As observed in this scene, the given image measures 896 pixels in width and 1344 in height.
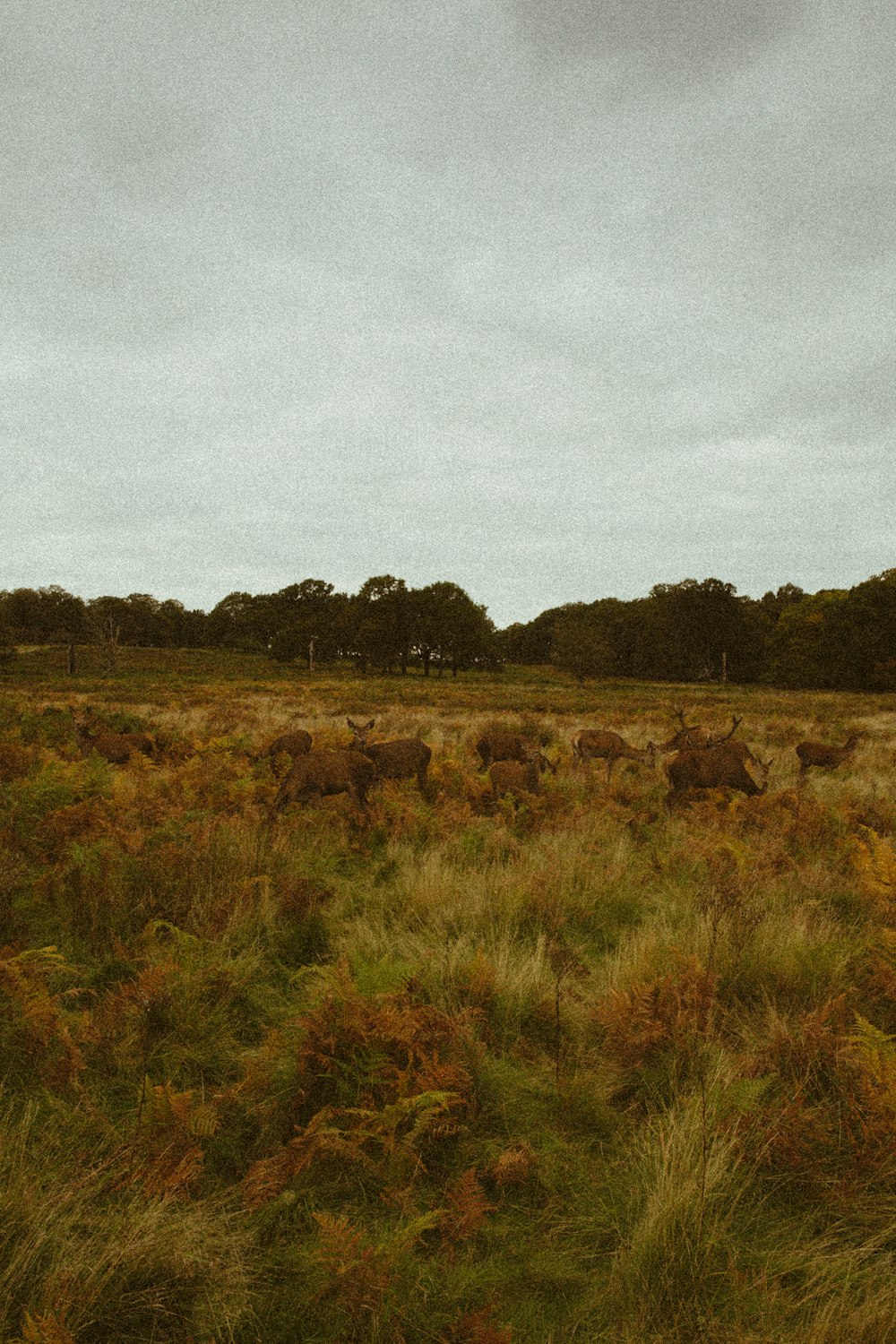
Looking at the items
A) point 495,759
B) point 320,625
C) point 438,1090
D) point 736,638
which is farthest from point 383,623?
point 438,1090

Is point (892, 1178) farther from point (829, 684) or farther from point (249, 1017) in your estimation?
point (829, 684)

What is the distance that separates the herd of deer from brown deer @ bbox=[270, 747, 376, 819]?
11mm

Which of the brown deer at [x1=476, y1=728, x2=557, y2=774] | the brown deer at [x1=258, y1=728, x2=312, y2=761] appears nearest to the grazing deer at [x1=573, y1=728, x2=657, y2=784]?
the brown deer at [x1=476, y1=728, x2=557, y2=774]

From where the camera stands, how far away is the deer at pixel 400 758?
9.42 metres

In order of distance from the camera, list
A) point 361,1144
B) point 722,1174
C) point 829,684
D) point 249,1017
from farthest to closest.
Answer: point 829,684 → point 249,1017 → point 361,1144 → point 722,1174

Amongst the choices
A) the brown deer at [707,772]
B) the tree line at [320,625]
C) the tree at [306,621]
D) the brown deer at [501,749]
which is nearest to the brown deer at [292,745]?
the brown deer at [501,749]

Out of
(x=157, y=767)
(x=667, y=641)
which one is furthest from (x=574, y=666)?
(x=157, y=767)

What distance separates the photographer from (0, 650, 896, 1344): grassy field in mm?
2039

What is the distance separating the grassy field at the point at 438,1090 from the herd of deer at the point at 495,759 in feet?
5.02

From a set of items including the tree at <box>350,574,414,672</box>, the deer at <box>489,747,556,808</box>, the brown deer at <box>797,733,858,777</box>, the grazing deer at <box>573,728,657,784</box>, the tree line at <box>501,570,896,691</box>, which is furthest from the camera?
the tree at <box>350,574,414,672</box>

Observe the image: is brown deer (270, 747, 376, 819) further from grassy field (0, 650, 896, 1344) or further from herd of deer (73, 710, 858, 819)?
grassy field (0, 650, 896, 1344)

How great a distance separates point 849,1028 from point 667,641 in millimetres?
73226

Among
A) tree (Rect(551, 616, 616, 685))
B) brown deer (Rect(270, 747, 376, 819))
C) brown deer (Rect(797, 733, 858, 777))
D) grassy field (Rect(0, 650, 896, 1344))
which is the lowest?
grassy field (Rect(0, 650, 896, 1344))

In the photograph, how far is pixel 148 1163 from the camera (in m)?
2.50
